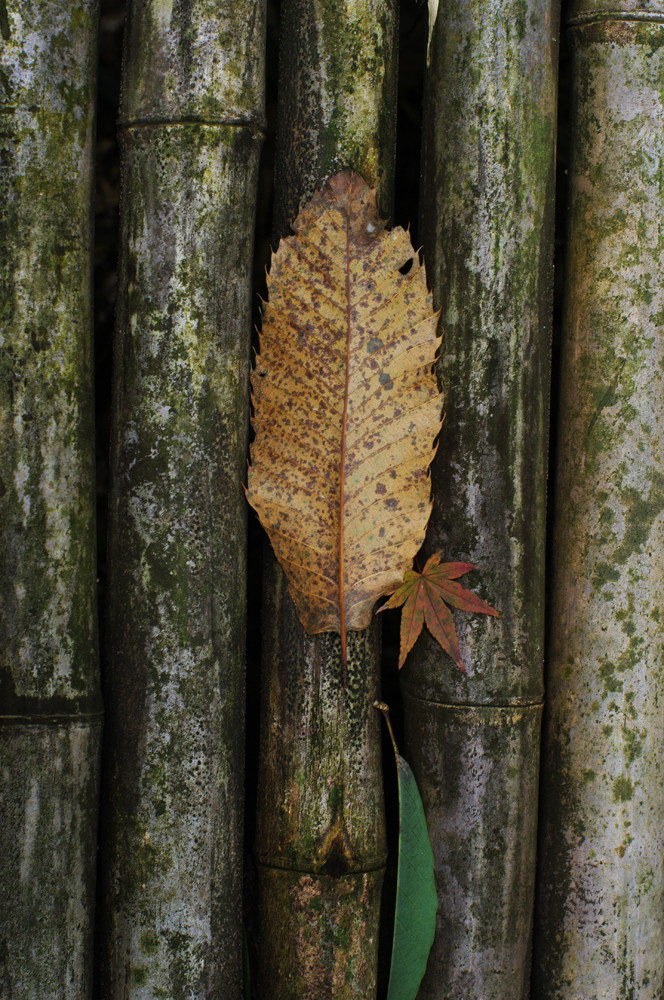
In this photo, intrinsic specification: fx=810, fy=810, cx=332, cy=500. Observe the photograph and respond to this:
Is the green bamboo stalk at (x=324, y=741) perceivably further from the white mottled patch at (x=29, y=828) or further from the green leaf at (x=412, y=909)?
the white mottled patch at (x=29, y=828)

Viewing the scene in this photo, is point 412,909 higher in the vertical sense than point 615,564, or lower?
lower

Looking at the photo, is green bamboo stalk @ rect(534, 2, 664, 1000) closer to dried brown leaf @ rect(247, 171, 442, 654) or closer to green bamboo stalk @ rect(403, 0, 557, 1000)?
green bamboo stalk @ rect(403, 0, 557, 1000)

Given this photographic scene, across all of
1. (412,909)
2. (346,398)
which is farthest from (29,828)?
(346,398)

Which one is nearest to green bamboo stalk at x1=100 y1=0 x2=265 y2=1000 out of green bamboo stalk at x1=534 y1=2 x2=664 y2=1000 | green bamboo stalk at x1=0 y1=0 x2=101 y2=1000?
green bamboo stalk at x1=0 y1=0 x2=101 y2=1000

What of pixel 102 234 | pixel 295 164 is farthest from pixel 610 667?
pixel 102 234

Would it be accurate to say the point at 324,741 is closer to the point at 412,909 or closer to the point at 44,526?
the point at 412,909

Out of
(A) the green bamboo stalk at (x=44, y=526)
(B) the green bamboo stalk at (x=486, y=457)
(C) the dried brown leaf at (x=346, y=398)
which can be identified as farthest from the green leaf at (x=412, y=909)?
(A) the green bamboo stalk at (x=44, y=526)

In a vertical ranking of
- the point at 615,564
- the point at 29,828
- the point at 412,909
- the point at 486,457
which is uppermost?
the point at 486,457
